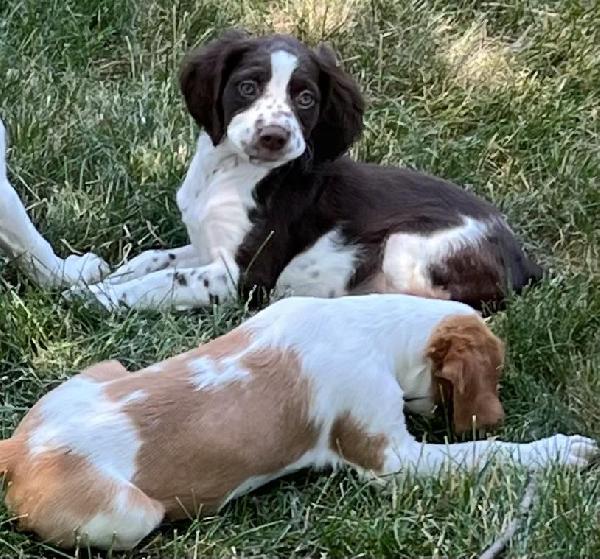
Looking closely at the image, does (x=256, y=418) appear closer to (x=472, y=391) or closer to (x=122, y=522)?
(x=122, y=522)

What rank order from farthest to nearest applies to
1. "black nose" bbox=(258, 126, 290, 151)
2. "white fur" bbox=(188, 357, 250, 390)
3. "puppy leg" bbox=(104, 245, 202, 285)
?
"puppy leg" bbox=(104, 245, 202, 285) < "black nose" bbox=(258, 126, 290, 151) < "white fur" bbox=(188, 357, 250, 390)

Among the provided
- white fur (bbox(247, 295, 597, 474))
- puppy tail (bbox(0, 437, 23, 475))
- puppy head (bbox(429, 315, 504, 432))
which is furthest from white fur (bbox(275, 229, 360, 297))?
puppy tail (bbox(0, 437, 23, 475))

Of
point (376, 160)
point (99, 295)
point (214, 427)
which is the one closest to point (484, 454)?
point (214, 427)

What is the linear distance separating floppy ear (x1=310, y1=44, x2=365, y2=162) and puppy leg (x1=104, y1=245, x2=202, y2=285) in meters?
0.64

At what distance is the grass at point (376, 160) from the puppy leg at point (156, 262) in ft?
0.40

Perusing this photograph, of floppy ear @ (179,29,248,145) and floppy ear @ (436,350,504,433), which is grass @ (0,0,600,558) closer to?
floppy ear @ (436,350,504,433)

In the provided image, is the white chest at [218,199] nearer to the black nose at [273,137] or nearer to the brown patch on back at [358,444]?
the black nose at [273,137]

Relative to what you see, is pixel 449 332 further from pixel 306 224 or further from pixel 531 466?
pixel 306 224

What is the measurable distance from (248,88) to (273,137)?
0.83 feet

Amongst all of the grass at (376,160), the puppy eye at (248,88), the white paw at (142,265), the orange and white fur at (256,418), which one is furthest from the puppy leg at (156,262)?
the orange and white fur at (256,418)

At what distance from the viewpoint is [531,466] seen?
12.6 feet

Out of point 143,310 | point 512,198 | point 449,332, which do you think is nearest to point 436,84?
point 512,198

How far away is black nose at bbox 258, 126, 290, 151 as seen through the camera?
4812mm

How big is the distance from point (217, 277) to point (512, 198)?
157 centimetres
